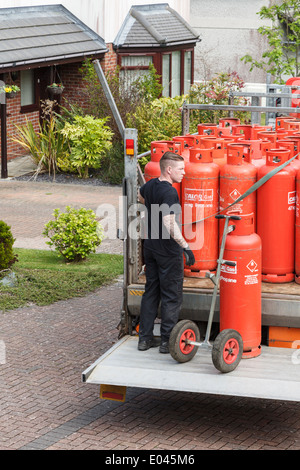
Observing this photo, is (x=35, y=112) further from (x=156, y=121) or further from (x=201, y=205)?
(x=201, y=205)

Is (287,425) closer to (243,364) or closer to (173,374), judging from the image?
(243,364)

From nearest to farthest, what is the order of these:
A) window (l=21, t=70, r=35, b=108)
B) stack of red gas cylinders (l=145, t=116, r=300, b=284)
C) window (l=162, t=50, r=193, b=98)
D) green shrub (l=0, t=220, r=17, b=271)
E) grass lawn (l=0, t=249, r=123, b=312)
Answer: stack of red gas cylinders (l=145, t=116, r=300, b=284)
grass lawn (l=0, t=249, r=123, b=312)
green shrub (l=0, t=220, r=17, b=271)
window (l=21, t=70, r=35, b=108)
window (l=162, t=50, r=193, b=98)

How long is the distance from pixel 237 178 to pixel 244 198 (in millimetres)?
184

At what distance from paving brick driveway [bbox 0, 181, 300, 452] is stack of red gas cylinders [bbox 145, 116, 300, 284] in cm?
117

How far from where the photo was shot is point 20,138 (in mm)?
20844

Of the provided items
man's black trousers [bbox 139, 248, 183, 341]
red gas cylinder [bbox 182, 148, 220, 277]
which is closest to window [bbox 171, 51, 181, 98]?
red gas cylinder [bbox 182, 148, 220, 277]

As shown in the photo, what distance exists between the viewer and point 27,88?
22.0 meters

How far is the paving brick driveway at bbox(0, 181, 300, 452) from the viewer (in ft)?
22.1

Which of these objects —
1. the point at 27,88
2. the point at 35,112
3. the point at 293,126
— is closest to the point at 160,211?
the point at 293,126

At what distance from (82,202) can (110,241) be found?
3.08 meters

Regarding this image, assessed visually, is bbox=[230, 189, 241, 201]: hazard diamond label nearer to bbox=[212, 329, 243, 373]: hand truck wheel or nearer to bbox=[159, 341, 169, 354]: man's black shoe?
bbox=[212, 329, 243, 373]: hand truck wheel

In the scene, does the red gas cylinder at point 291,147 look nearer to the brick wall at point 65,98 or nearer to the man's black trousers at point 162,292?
the man's black trousers at point 162,292
